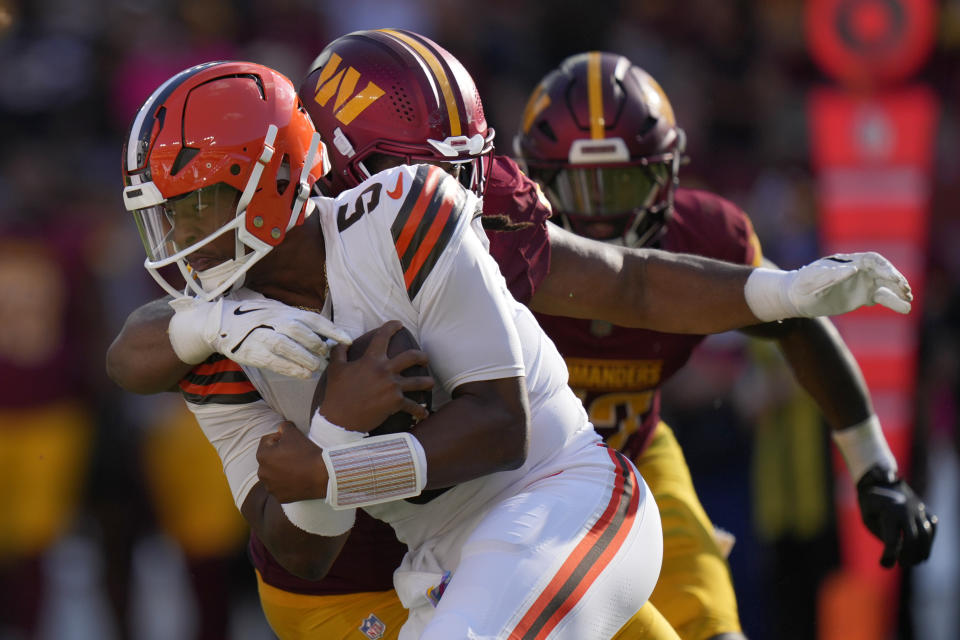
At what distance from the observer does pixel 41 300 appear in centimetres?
682

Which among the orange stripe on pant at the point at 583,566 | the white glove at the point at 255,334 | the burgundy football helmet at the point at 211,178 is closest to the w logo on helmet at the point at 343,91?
the burgundy football helmet at the point at 211,178

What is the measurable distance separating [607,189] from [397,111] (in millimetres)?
1138

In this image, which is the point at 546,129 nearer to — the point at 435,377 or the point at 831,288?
the point at 831,288

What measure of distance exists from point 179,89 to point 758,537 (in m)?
4.24

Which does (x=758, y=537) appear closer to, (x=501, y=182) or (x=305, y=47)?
(x=501, y=182)

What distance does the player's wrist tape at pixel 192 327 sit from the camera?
2.86m

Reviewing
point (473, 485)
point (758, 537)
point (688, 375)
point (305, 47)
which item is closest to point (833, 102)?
point (688, 375)

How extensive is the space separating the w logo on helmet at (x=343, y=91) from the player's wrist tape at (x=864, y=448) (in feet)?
5.44

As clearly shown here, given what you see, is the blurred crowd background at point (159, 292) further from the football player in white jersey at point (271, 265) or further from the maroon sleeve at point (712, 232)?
the football player in white jersey at point (271, 265)

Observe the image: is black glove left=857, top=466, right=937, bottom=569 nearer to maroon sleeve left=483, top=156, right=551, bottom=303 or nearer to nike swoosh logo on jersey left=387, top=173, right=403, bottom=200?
maroon sleeve left=483, top=156, right=551, bottom=303

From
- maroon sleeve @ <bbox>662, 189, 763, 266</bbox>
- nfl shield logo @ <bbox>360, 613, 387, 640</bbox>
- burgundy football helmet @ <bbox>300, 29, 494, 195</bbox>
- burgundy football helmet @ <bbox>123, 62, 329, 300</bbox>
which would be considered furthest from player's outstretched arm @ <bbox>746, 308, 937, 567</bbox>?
burgundy football helmet @ <bbox>123, 62, 329, 300</bbox>

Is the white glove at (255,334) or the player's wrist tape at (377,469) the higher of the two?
A: the white glove at (255,334)

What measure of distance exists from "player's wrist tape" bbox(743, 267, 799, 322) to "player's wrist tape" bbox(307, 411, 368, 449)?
1.19 metres

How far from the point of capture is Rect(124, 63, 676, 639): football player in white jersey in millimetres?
2656
